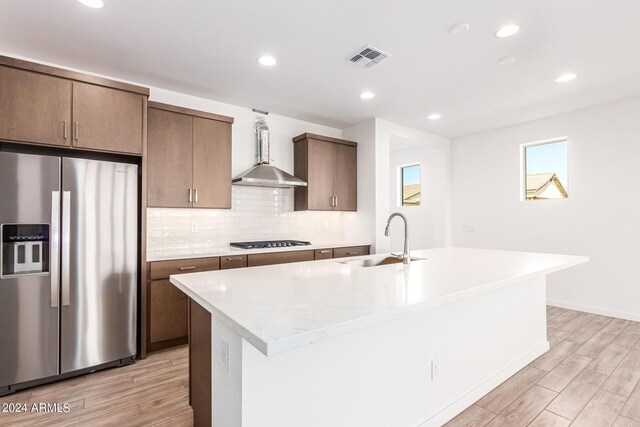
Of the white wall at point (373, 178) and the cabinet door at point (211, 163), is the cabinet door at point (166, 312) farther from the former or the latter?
the white wall at point (373, 178)

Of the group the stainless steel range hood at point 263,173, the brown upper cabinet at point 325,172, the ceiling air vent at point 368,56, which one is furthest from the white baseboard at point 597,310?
the ceiling air vent at point 368,56

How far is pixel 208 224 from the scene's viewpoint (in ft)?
12.4

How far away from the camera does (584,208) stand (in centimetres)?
421

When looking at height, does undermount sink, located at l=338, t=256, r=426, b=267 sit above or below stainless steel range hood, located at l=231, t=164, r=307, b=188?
below

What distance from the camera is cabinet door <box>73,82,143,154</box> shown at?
2.59 meters

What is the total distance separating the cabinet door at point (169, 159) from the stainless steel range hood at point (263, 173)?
59cm

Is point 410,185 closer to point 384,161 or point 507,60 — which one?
point 384,161

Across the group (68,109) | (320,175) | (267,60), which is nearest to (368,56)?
(267,60)

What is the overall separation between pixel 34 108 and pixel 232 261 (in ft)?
6.59

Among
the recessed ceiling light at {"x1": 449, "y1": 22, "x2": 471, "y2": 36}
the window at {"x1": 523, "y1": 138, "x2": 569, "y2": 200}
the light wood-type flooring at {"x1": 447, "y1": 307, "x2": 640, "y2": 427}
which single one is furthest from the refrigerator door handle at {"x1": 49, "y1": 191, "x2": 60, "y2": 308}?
the window at {"x1": 523, "y1": 138, "x2": 569, "y2": 200}

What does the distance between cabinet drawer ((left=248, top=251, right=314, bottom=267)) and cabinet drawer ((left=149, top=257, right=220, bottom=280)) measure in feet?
1.29

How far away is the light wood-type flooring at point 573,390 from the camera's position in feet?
6.39

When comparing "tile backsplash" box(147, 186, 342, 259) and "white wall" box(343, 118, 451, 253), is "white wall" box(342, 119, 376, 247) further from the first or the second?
"tile backsplash" box(147, 186, 342, 259)

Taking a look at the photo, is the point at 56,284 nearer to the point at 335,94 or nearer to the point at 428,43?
the point at 335,94
